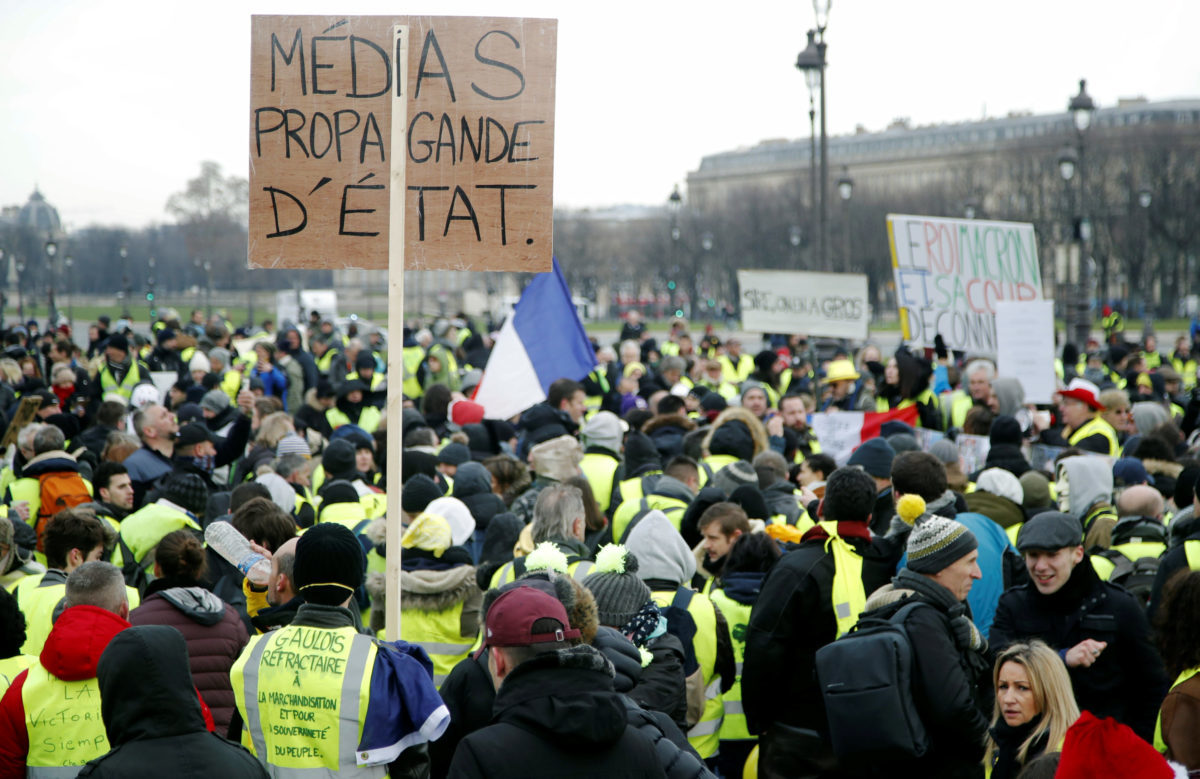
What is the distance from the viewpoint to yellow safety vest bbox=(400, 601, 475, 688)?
216 inches

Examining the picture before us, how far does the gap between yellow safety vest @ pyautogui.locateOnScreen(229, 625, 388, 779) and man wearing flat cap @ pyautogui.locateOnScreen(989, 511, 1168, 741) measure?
2587mm

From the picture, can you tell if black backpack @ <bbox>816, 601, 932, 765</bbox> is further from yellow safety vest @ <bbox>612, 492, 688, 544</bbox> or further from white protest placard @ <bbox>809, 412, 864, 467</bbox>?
white protest placard @ <bbox>809, 412, 864, 467</bbox>

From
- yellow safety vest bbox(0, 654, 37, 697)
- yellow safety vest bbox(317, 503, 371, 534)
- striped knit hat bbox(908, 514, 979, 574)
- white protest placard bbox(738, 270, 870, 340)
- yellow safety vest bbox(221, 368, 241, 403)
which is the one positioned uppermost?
white protest placard bbox(738, 270, 870, 340)

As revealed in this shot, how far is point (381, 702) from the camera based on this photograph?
3.38m

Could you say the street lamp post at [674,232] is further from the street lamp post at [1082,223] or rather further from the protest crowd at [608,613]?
the protest crowd at [608,613]

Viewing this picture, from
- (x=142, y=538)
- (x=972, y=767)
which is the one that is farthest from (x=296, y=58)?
(x=972, y=767)

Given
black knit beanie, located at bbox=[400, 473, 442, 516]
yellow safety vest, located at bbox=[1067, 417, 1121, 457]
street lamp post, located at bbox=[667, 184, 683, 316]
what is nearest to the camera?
black knit beanie, located at bbox=[400, 473, 442, 516]

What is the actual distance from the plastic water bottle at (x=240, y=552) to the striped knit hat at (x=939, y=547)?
7.44ft

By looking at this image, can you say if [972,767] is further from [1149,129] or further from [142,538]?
[1149,129]

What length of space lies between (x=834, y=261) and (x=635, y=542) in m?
61.1

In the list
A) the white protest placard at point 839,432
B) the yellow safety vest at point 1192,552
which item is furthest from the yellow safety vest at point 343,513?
the white protest placard at point 839,432

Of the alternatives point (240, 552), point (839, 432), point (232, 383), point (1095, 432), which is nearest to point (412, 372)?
point (232, 383)

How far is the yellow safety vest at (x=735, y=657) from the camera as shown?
16.9 feet

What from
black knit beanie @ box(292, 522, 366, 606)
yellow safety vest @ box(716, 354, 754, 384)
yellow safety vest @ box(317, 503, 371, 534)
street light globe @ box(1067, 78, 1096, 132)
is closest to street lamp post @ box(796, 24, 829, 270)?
yellow safety vest @ box(716, 354, 754, 384)
